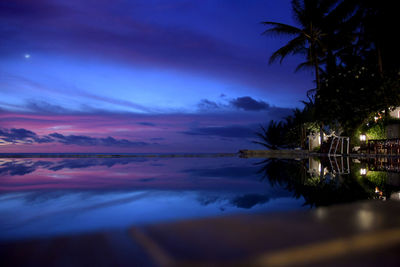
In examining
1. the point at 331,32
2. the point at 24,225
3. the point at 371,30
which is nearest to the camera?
the point at 24,225

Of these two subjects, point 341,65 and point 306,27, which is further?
point 341,65

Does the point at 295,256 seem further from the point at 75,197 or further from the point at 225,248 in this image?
the point at 75,197

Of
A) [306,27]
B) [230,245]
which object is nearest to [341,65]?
[306,27]

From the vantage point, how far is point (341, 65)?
1588 cm

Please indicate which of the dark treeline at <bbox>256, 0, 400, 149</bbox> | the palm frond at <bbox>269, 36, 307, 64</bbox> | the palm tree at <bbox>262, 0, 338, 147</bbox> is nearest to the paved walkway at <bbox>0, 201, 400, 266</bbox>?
the dark treeline at <bbox>256, 0, 400, 149</bbox>

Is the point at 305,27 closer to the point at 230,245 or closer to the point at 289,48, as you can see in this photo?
the point at 289,48

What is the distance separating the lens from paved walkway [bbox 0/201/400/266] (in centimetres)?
62

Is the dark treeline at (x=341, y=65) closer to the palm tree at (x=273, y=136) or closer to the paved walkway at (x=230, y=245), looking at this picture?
the palm tree at (x=273, y=136)

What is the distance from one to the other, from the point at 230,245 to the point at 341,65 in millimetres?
17433

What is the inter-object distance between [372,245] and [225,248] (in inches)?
14.5

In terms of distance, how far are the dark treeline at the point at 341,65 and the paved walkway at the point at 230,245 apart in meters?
10.9

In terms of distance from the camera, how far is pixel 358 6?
13852 mm

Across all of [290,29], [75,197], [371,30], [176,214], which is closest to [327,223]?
[176,214]

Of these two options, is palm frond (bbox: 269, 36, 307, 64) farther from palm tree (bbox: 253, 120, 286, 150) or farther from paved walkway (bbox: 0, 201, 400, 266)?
paved walkway (bbox: 0, 201, 400, 266)
